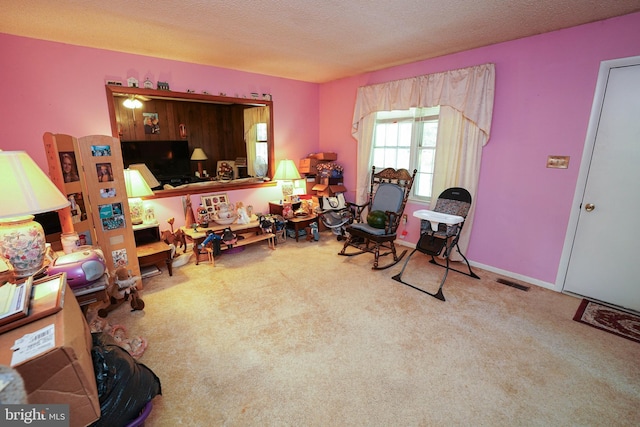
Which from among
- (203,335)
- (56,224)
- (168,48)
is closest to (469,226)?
(203,335)

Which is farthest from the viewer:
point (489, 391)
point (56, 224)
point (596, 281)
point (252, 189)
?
point (252, 189)

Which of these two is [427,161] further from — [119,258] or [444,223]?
[119,258]

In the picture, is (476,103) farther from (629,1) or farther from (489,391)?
(489,391)

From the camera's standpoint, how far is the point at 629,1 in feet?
6.73

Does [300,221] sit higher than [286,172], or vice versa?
[286,172]

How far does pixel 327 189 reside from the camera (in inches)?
181

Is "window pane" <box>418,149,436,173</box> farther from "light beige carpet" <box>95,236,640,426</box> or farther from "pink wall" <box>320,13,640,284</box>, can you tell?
→ "light beige carpet" <box>95,236,640,426</box>

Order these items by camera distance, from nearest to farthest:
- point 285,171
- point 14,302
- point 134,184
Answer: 1. point 14,302
2. point 134,184
3. point 285,171

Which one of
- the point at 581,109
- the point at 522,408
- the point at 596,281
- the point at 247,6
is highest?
the point at 247,6

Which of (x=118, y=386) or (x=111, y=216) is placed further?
(x=111, y=216)

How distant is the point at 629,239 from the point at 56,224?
16.4 feet

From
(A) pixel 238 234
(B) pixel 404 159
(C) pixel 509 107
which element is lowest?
(A) pixel 238 234

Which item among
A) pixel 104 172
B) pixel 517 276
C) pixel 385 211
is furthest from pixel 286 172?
pixel 517 276

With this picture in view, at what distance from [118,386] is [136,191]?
228 centimetres
